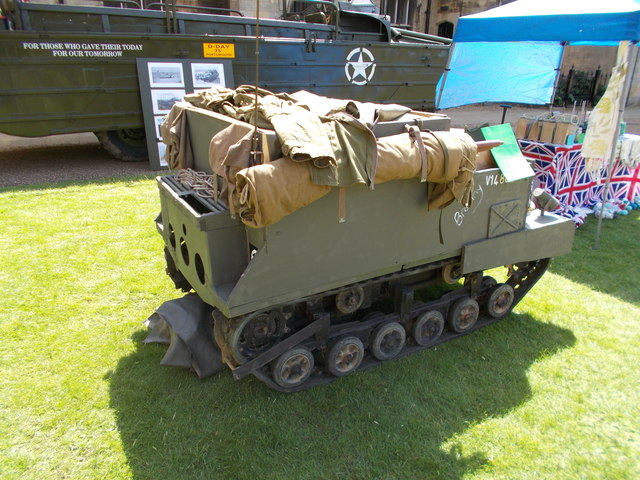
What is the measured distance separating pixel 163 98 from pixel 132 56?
80cm

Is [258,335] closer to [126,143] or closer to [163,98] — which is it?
[163,98]

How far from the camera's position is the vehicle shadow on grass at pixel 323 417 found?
2963 mm

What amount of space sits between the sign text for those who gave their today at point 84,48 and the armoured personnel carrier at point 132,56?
1 centimetres

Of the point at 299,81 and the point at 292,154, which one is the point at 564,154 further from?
the point at 292,154

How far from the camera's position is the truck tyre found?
9.02 m

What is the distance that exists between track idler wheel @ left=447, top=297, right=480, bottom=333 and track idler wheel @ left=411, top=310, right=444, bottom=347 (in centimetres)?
14

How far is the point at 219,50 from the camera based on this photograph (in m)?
8.70

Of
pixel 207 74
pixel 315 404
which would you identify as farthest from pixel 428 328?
→ pixel 207 74

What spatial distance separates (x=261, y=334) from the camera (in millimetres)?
3307

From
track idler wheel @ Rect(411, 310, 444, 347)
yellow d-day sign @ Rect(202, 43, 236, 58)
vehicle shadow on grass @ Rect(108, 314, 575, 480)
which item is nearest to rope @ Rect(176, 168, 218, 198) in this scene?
vehicle shadow on grass @ Rect(108, 314, 575, 480)

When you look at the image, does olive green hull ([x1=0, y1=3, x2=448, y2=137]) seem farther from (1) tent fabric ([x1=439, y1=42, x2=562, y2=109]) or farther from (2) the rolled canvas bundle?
(2) the rolled canvas bundle

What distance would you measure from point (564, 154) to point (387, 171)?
5.08 meters

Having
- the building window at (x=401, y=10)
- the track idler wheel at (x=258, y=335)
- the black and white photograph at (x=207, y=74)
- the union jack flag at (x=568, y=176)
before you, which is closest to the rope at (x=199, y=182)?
the track idler wheel at (x=258, y=335)

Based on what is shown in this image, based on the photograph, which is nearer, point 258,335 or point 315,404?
point 258,335
